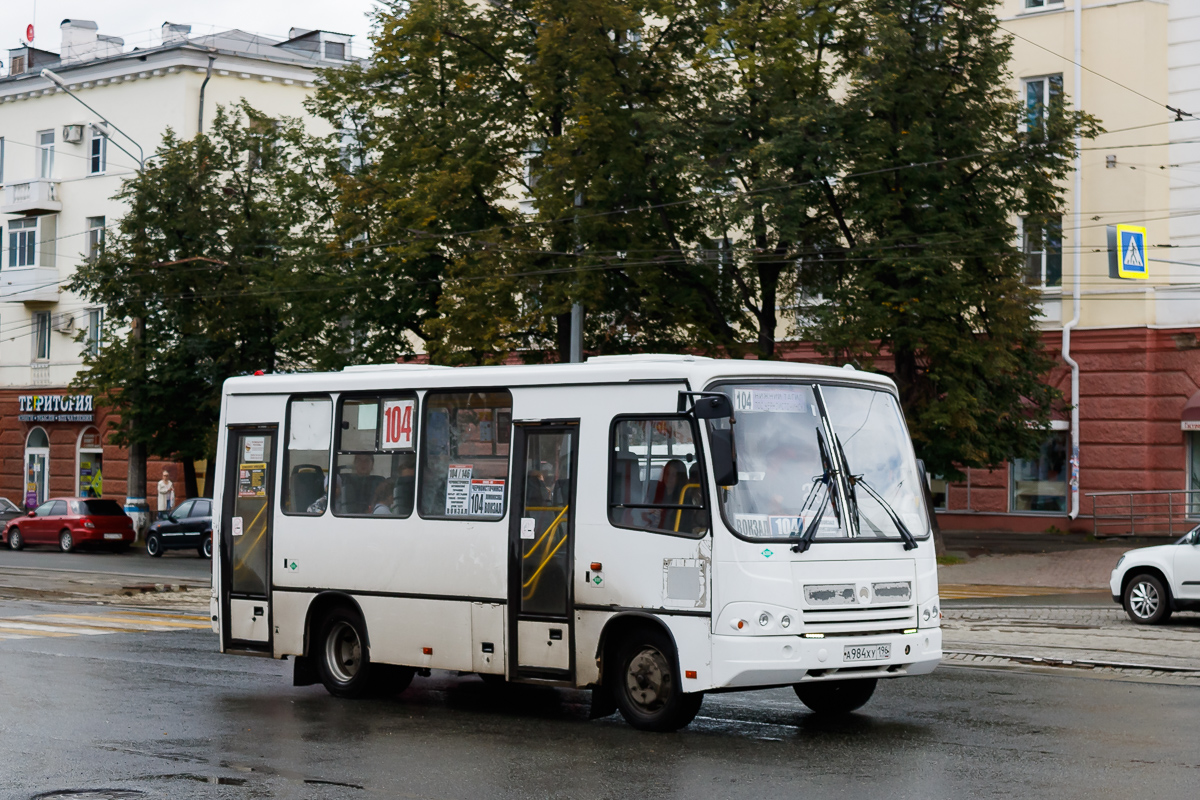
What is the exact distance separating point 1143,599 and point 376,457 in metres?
11.1

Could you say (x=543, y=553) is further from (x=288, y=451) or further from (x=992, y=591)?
(x=992, y=591)

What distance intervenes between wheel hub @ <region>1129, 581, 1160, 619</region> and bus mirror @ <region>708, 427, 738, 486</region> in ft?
35.7

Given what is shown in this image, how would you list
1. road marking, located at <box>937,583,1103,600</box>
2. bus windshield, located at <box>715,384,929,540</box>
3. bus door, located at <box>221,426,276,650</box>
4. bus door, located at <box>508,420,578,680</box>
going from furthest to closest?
road marking, located at <box>937,583,1103,600</box>, bus door, located at <box>221,426,276,650</box>, bus door, located at <box>508,420,578,680</box>, bus windshield, located at <box>715,384,929,540</box>

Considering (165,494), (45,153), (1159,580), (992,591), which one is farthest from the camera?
(45,153)

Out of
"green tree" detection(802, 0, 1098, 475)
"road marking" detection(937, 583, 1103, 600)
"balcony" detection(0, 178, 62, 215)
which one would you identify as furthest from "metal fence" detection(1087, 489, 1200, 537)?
"balcony" detection(0, 178, 62, 215)

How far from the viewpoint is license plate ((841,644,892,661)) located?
35.7 feet

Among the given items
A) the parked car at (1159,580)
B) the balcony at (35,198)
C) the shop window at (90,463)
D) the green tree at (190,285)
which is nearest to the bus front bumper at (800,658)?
the parked car at (1159,580)

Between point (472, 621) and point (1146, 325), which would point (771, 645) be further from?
point (1146, 325)

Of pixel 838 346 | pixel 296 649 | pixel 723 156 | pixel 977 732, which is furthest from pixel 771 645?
pixel 723 156

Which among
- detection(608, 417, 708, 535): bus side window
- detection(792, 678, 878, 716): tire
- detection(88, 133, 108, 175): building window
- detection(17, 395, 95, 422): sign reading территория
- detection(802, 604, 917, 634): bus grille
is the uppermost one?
detection(88, 133, 108, 175): building window

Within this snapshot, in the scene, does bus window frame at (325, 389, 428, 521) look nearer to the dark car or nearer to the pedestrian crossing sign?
the pedestrian crossing sign

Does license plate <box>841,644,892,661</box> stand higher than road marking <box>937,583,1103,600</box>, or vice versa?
license plate <box>841,644,892,661</box>

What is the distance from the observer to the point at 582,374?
11930 mm

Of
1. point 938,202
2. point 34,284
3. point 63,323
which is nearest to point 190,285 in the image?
point 63,323
